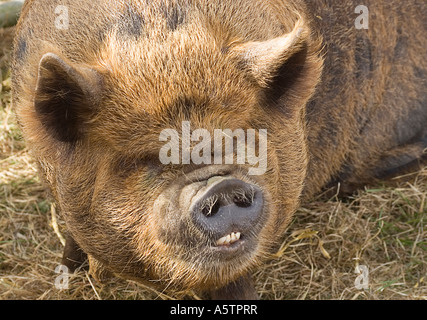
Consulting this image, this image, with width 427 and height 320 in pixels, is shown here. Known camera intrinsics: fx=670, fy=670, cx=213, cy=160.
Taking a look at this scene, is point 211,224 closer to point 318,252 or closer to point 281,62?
point 281,62

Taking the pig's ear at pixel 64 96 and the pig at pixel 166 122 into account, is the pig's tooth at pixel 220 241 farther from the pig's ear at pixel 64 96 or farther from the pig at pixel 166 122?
the pig's ear at pixel 64 96

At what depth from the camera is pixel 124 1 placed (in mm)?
2814

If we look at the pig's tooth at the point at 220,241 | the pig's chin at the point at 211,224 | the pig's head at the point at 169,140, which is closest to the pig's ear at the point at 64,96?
the pig's head at the point at 169,140

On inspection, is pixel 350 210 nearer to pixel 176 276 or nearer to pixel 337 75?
pixel 337 75

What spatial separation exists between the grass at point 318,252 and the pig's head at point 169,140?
102 cm

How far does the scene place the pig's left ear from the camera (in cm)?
270

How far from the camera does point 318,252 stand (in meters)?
4.26

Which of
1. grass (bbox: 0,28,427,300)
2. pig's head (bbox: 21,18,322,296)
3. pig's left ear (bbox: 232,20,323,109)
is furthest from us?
grass (bbox: 0,28,427,300)

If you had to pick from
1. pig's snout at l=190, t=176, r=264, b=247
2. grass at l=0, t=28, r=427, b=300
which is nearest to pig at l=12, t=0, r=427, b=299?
pig's snout at l=190, t=176, r=264, b=247

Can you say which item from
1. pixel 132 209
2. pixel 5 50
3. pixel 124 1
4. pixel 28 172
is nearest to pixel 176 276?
pixel 132 209

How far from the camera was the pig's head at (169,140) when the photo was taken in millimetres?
2586

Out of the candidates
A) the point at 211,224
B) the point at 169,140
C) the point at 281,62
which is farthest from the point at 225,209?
the point at 281,62

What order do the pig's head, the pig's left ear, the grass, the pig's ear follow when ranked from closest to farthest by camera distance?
1. the pig's ear
2. the pig's head
3. the pig's left ear
4. the grass

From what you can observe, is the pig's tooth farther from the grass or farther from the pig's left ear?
the grass
